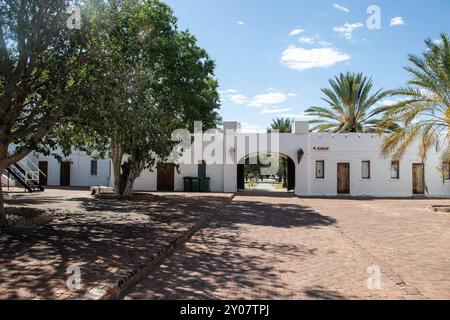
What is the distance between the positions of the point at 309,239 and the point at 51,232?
230 inches

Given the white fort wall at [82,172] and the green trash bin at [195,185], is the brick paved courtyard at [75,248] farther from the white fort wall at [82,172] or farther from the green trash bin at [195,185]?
the white fort wall at [82,172]

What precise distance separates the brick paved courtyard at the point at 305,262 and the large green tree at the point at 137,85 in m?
3.98

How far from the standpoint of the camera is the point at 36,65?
11180 mm

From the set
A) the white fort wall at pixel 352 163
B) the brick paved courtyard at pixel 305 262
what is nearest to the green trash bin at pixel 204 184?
the white fort wall at pixel 352 163

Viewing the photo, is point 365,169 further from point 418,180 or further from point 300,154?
point 300,154

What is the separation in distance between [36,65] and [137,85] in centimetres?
262

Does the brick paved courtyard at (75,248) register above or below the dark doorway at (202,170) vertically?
below

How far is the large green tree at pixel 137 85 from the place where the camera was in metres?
11.4

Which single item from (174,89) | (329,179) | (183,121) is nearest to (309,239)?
(174,89)

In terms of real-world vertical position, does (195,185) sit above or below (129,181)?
below

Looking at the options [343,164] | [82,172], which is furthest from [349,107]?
[82,172]

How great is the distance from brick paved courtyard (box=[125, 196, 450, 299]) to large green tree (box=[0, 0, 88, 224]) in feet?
15.5
